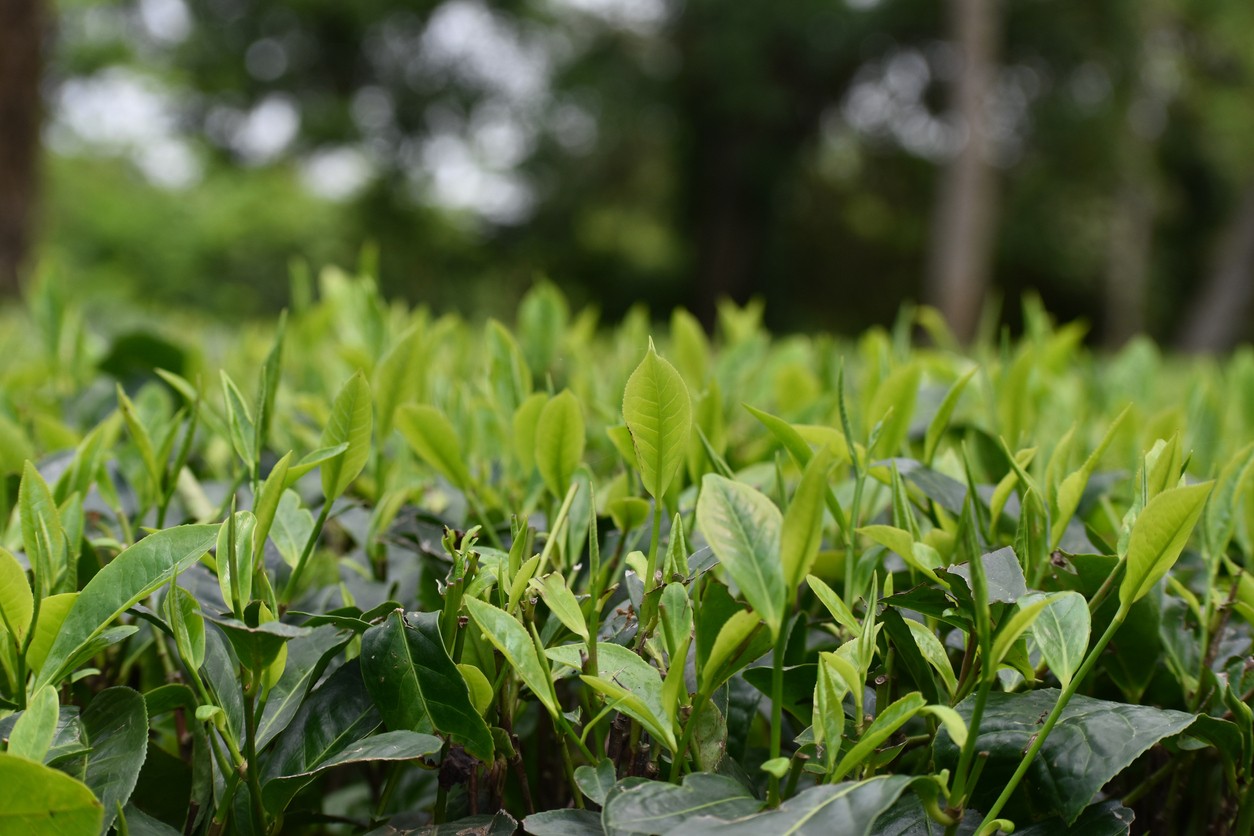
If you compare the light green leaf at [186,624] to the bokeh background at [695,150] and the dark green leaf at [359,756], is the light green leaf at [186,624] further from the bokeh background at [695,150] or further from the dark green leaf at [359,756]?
the bokeh background at [695,150]

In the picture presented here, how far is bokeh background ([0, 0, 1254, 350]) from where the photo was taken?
20.5 metres

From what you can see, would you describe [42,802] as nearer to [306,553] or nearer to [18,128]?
[306,553]

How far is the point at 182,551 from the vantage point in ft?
2.20

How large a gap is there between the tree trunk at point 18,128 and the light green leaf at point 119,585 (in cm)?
616

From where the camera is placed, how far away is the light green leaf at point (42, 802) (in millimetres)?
544

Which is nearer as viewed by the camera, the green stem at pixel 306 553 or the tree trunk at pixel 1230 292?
the green stem at pixel 306 553

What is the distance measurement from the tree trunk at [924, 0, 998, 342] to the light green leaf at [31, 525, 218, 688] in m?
→ 14.8

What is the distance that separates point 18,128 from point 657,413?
6.67 m

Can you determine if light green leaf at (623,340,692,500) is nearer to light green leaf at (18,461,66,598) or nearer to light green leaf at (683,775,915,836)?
light green leaf at (683,775,915,836)

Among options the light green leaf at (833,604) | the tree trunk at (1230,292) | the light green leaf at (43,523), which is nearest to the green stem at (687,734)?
the light green leaf at (833,604)

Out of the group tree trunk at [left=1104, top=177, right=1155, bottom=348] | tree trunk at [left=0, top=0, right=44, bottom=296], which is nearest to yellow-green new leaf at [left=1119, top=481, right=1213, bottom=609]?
tree trunk at [left=0, top=0, right=44, bottom=296]

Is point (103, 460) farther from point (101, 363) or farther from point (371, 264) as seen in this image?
point (101, 363)

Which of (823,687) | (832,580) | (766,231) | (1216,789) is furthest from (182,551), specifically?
(766,231)

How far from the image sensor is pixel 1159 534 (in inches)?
24.5
